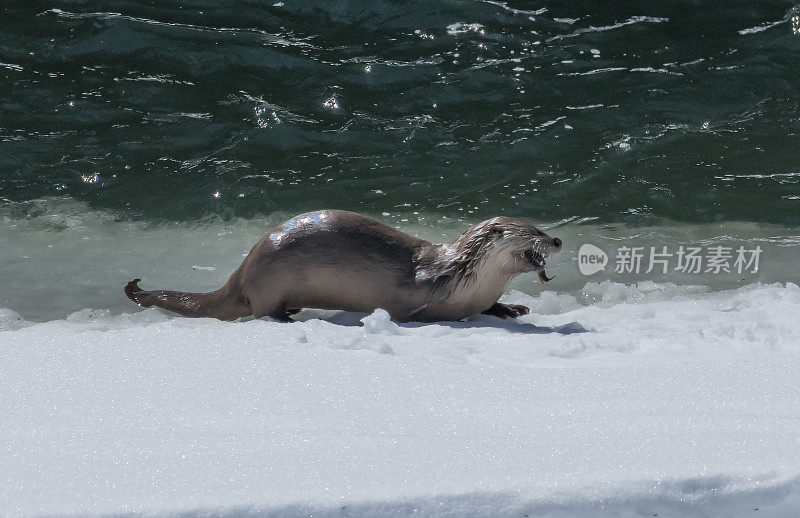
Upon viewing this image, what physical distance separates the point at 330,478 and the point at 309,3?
744cm

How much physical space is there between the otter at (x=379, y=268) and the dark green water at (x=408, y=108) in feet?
6.56

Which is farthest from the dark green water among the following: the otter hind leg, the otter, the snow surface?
the snow surface

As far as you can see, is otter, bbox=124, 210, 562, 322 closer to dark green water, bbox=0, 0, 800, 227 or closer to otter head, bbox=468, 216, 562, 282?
otter head, bbox=468, 216, 562, 282

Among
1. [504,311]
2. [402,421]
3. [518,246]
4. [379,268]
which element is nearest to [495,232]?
[518,246]

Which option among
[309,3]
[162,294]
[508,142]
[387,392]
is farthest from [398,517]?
[309,3]

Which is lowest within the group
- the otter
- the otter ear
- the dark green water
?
the otter

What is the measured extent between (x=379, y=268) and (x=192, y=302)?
37.2 inches

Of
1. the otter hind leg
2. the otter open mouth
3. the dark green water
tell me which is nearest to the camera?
the otter open mouth

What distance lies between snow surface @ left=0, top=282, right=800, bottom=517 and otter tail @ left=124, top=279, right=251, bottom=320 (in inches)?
20.5

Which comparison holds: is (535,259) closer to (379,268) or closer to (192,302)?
(379,268)

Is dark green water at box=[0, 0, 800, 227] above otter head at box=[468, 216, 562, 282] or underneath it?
above

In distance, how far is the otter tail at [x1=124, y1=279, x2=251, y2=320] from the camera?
414 centimetres

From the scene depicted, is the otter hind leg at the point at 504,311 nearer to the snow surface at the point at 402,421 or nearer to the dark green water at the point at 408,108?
the snow surface at the point at 402,421

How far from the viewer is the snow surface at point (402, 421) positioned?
2016 millimetres
